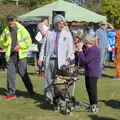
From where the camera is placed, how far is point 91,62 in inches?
279

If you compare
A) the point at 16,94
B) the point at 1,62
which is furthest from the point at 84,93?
the point at 1,62

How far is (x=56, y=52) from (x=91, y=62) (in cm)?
78

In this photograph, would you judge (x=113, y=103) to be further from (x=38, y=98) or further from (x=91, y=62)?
(x=38, y=98)

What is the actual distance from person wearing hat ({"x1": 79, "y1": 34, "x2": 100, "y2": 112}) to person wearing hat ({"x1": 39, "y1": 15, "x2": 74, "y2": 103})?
443 mm

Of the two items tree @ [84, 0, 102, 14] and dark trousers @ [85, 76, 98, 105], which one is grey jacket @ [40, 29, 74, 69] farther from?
tree @ [84, 0, 102, 14]

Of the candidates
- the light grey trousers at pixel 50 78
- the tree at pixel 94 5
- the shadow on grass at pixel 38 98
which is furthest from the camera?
the tree at pixel 94 5

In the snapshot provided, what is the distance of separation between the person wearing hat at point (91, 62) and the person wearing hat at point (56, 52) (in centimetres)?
44

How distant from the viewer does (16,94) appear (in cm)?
927

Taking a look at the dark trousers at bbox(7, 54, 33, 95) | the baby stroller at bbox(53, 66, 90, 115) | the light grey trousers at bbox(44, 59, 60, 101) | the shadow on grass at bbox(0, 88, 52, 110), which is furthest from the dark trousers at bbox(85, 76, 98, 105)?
the dark trousers at bbox(7, 54, 33, 95)

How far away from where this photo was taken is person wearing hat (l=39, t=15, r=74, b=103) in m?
7.39

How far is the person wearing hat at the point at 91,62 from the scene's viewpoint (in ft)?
23.1

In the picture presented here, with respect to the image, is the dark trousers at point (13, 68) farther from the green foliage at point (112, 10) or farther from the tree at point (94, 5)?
the tree at point (94, 5)

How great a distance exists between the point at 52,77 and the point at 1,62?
7.34 m

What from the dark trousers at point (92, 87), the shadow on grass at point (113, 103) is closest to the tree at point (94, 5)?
the shadow on grass at point (113, 103)
